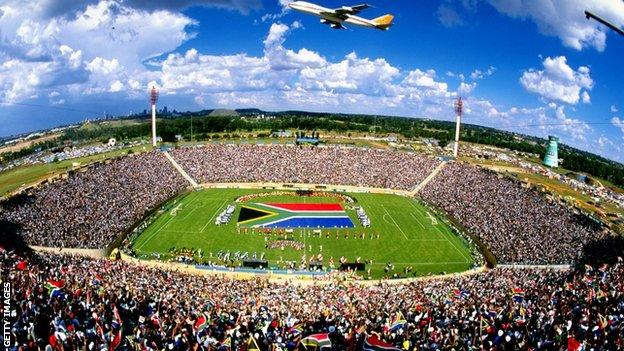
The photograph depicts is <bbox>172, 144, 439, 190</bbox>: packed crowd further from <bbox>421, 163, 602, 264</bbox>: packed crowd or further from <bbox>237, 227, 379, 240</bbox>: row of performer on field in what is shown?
<bbox>237, 227, 379, 240</bbox>: row of performer on field

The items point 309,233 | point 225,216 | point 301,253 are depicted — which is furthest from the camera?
point 225,216

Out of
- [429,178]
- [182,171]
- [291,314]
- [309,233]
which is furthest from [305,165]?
[291,314]

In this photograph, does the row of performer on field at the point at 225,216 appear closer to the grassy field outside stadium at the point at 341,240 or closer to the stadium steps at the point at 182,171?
the grassy field outside stadium at the point at 341,240

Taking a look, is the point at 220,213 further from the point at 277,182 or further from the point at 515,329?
the point at 515,329

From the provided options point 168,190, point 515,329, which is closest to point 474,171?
point 168,190

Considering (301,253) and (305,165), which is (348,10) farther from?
(305,165)

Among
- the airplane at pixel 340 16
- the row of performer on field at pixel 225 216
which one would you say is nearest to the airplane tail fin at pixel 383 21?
the airplane at pixel 340 16

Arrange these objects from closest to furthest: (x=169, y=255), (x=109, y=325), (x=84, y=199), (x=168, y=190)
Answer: (x=109, y=325) → (x=169, y=255) → (x=84, y=199) → (x=168, y=190)
